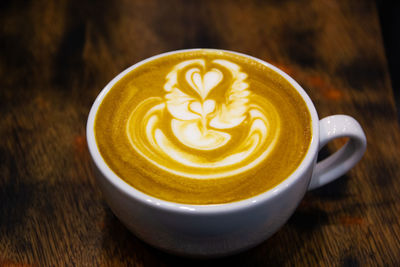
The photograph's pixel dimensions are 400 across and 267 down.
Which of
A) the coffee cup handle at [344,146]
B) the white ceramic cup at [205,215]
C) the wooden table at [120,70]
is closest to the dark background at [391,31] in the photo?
the wooden table at [120,70]

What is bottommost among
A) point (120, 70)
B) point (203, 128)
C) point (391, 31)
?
point (391, 31)

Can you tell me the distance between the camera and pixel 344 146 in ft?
2.52

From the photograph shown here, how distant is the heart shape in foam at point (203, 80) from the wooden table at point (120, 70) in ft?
0.95

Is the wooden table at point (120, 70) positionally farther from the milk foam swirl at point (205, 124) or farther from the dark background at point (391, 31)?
the dark background at point (391, 31)

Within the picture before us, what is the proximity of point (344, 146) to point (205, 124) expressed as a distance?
10.5 inches

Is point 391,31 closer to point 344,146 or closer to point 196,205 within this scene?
point 344,146

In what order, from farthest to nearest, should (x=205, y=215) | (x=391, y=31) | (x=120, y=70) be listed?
(x=391, y=31) → (x=120, y=70) → (x=205, y=215)

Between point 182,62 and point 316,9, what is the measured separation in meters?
0.69

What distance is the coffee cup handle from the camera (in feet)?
2.32

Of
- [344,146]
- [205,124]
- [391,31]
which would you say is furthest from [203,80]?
[391,31]

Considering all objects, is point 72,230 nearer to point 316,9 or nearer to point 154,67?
point 154,67

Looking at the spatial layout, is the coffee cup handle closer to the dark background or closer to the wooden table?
the wooden table

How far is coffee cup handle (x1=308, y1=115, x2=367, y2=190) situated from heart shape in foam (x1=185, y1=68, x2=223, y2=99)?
23 centimetres

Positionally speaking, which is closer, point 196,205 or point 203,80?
point 196,205
